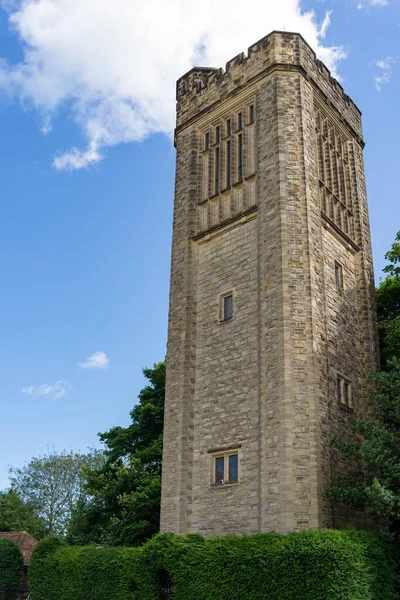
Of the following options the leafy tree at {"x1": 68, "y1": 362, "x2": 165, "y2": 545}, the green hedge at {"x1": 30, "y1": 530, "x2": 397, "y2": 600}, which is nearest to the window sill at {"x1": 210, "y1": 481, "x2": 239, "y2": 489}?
the green hedge at {"x1": 30, "y1": 530, "x2": 397, "y2": 600}

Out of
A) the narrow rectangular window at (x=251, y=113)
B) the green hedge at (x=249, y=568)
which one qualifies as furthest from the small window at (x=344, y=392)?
the narrow rectangular window at (x=251, y=113)

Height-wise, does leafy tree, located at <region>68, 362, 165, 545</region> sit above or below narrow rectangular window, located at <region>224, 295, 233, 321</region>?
below

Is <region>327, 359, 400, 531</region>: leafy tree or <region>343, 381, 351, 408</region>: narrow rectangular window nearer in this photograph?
<region>327, 359, 400, 531</region>: leafy tree

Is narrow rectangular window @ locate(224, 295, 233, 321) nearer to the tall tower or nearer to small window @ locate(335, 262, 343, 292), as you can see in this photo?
the tall tower

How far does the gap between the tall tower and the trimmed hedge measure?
7.94m

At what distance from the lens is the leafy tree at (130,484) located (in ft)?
80.1

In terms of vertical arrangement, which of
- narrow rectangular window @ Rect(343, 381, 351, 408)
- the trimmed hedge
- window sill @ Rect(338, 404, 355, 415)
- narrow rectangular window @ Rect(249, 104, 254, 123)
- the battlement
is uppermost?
the battlement

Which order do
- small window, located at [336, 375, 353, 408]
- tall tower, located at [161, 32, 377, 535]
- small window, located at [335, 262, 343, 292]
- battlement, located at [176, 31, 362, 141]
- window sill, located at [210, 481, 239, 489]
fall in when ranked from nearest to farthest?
tall tower, located at [161, 32, 377, 535] → window sill, located at [210, 481, 239, 489] → small window, located at [336, 375, 353, 408] → small window, located at [335, 262, 343, 292] → battlement, located at [176, 31, 362, 141]

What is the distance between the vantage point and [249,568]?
14.2 metres

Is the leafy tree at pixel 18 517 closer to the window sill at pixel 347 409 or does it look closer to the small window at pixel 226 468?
the small window at pixel 226 468

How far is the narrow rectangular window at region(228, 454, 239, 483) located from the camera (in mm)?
18344

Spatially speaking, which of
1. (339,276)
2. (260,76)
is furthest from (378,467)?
(260,76)

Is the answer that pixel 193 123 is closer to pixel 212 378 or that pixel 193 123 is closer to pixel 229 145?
pixel 229 145

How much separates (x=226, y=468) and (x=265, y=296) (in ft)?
17.5
